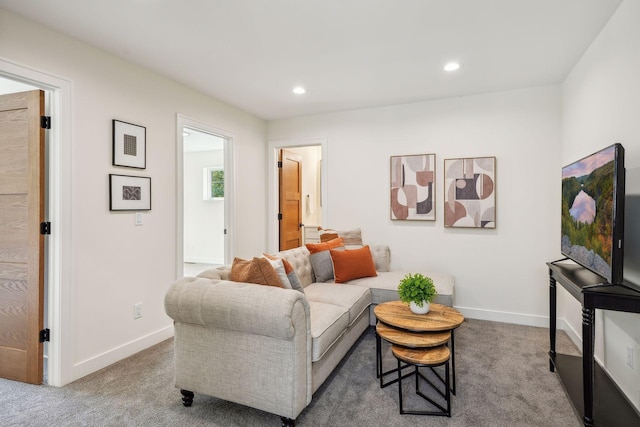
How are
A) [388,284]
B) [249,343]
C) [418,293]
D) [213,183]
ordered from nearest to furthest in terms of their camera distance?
[249,343] < [418,293] < [388,284] < [213,183]

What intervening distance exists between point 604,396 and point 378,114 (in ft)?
11.1

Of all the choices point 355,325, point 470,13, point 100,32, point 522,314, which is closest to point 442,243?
point 522,314

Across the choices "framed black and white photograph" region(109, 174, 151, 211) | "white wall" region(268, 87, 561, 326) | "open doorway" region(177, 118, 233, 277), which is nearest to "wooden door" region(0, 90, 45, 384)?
Answer: "framed black and white photograph" region(109, 174, 151, 211)

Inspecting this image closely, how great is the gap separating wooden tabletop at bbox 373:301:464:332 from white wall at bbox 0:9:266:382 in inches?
84.0

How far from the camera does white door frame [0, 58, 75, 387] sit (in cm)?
238

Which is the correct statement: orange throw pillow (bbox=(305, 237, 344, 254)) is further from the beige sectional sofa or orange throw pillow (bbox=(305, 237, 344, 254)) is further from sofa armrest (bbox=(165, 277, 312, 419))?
sofa armrest (bbox=(165, 277, 312, 419))

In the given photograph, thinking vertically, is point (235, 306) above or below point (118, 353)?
above

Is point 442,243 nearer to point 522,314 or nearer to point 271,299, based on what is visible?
point 522,314

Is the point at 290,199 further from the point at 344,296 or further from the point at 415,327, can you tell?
the point at 415,327

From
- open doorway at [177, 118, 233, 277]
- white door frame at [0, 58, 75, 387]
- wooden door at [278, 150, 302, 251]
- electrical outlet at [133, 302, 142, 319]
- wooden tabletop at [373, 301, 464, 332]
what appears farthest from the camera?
open doorway at [177, 118, 233, 277]

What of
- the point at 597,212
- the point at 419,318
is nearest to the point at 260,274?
the point at 419,318

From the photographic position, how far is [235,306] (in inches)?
72.4

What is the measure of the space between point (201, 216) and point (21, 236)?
4.98 meters

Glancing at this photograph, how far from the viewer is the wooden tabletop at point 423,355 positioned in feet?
6.28
